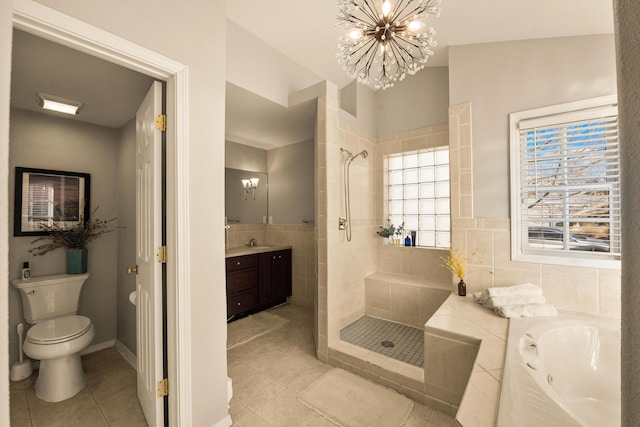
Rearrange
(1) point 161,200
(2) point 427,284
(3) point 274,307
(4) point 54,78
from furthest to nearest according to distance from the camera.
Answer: (3) point 274,307
(2) point 427,284
(4) point 54,78
(1) point 161,200

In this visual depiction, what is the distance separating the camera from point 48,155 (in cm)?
249

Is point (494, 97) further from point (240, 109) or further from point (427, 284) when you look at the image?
point (240, 109)

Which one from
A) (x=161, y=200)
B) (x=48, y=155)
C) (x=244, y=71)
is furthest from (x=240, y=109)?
(x=48, y=155)

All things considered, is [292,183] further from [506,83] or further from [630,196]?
[630,196]

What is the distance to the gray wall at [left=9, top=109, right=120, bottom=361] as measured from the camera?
2.32 meters

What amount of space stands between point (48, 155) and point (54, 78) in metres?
1.00

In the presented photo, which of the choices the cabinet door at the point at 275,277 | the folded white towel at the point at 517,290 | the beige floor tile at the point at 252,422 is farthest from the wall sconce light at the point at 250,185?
the folded white towel at the point at 517,290

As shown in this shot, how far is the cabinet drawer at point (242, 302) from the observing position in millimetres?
3236

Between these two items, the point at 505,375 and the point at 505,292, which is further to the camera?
the point at 505,292

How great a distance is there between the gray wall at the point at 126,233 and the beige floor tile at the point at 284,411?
153 centimetres

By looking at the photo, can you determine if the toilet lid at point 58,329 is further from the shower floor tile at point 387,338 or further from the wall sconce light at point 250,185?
the wall sconce light at point 250,185

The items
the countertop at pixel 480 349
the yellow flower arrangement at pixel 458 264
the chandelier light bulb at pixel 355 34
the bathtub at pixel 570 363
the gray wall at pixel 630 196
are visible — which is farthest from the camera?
the yellow flower arrangement at pixel 458 264

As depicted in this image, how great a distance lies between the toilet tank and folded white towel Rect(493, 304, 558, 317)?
12.1ft

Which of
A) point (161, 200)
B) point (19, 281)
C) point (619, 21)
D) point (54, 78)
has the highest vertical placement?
point (54, 78)
